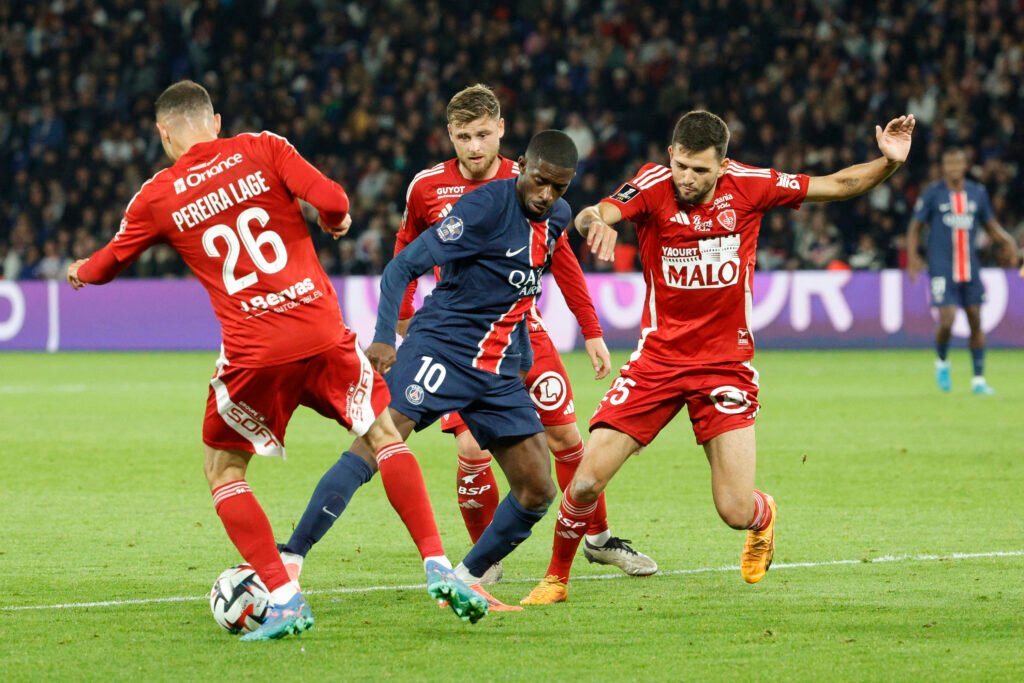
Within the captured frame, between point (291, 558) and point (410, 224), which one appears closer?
point (291, 558)

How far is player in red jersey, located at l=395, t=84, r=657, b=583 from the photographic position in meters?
6.80

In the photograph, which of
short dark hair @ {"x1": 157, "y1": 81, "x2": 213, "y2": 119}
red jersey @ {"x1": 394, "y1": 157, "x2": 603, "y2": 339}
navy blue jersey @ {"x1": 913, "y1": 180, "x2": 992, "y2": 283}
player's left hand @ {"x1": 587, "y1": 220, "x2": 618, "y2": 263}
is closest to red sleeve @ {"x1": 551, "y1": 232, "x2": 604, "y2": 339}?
red jersey @ {"x1": 394, "y1": 157, "x2": 603, "y2": 339}

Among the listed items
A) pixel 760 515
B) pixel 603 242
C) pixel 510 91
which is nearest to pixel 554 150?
pixel 603 242

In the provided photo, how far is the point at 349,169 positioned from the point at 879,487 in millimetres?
16529

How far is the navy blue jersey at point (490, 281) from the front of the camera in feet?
19.5

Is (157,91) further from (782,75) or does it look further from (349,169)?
(782,75)

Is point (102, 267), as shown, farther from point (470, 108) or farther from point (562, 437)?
point (562, 437)

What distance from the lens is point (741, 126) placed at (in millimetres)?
23375

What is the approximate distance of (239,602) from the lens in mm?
5406

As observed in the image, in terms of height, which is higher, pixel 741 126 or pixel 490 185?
pixel 490 185

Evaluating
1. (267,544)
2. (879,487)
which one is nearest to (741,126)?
(879,487)

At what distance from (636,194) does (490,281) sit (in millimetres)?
701

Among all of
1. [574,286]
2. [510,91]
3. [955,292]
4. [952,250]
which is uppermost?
[574,286]

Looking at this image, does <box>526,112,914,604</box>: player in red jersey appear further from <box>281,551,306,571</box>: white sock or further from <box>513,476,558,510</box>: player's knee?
<box>281,551,306,571</box>: white sock
